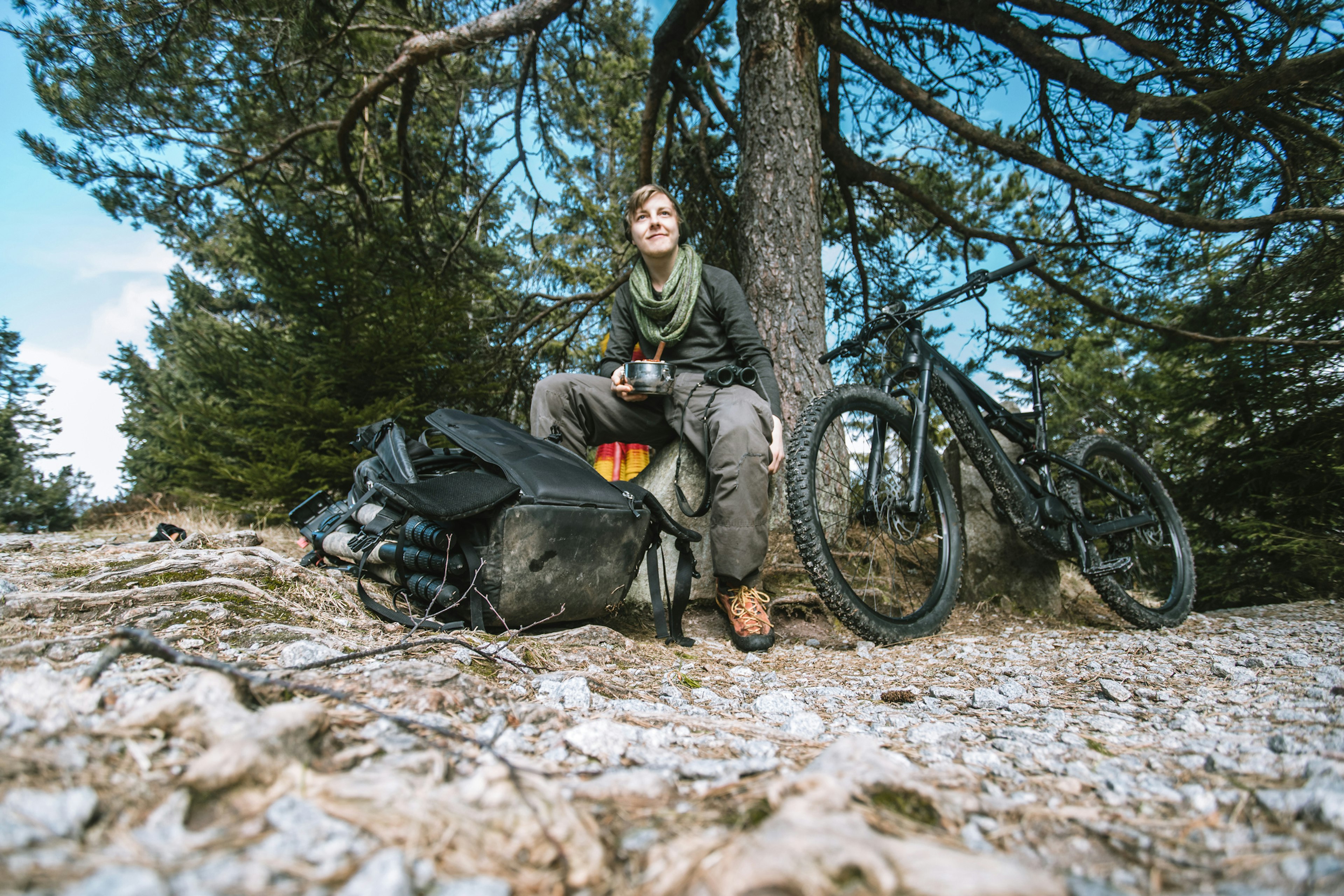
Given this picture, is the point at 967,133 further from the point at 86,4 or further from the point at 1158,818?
the point at 86,4

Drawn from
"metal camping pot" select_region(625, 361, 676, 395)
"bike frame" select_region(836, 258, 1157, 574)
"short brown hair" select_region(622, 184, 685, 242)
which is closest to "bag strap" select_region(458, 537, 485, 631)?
"metal camping pot" select_region(625, 361, 676, 395)

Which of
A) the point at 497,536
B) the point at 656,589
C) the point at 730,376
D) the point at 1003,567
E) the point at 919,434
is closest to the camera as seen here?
the point at 497,536

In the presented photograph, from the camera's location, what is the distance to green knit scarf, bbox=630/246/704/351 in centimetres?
296

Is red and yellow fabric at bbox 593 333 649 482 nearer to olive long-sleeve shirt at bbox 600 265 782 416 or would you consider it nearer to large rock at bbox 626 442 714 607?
large rock at bbox 626 442 714 607

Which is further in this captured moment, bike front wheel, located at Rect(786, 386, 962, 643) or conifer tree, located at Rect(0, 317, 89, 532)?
conifer tree, located at Rect(0, 317, 89, 532)

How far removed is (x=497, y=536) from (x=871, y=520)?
1524mm

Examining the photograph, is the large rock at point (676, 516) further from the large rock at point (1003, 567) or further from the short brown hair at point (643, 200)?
the large rock at point (1003, 567)

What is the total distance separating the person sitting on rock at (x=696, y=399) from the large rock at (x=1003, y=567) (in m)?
1.55

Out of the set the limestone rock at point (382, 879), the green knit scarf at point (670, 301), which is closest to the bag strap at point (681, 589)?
the green knit scarf at point (670, 301)

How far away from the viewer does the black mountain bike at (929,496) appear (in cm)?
237

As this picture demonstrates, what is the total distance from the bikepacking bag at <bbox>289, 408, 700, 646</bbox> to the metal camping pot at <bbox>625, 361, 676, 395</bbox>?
53cm

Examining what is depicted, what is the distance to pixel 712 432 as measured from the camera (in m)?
2.61

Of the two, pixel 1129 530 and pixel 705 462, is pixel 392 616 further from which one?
pixel 1129 530

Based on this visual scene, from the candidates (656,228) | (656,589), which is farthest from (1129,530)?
(656,228)
